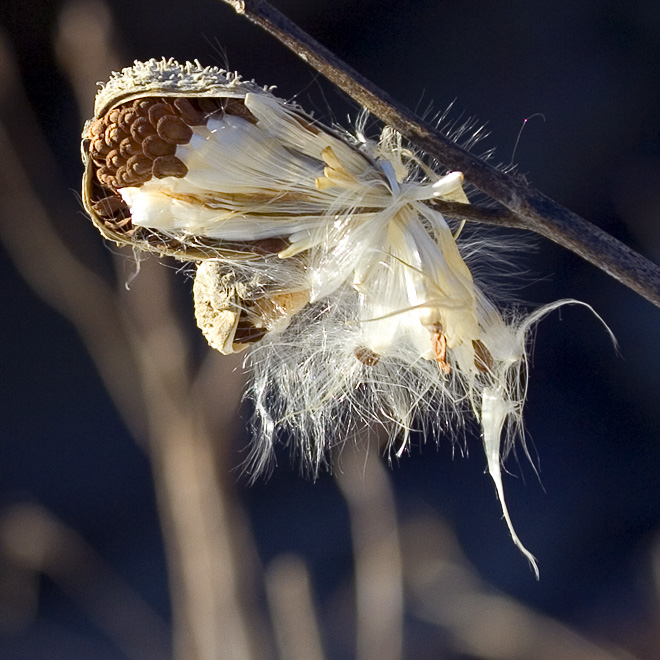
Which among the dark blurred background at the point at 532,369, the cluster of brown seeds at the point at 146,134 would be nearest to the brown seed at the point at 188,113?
the cluster of brown seeds at the point at 146,134

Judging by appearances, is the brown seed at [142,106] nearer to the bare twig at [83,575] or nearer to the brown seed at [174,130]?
the brown seed at [174,130]

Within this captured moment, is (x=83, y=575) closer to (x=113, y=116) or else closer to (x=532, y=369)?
(x=532, y=369)

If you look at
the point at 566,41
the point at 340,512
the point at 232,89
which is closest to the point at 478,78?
the point at 566,41

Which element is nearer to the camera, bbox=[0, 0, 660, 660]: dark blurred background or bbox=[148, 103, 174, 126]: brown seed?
bbox=[148, 103, 174, 126]: brown seed

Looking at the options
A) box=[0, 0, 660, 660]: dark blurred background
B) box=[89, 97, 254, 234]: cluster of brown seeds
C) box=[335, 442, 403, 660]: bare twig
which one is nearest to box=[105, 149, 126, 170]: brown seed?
box=[89, 97, 254, 234]: cluster of brown seeds

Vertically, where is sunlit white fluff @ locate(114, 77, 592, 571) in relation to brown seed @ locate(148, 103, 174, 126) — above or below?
below

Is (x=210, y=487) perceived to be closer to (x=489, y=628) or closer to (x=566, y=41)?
(x=489, y=628)

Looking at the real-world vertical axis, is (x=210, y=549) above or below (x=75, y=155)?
below

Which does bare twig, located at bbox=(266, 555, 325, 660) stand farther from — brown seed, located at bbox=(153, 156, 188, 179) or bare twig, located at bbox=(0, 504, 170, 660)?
brown seed, located at bbox=(153, 156, 188, 179)

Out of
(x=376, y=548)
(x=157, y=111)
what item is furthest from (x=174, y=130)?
(x=376, y=548)
